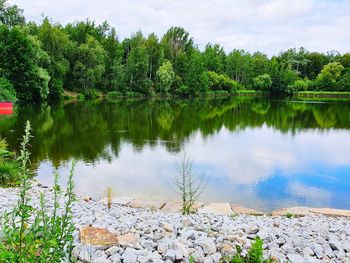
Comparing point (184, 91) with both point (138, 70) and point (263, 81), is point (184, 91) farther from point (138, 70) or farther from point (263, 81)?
point (263, 81)

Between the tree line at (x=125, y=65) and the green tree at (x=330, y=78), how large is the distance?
0.24 m

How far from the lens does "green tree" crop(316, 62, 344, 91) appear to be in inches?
3438

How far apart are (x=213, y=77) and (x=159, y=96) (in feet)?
61.0

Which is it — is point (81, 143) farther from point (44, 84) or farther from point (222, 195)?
point (44, 84)

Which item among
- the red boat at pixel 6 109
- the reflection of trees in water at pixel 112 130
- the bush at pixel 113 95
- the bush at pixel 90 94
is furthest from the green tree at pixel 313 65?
the red boat at pixel 6 109

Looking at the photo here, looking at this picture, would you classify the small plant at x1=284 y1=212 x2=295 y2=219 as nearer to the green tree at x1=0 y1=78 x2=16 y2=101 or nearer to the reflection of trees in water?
the reflection of trees in water

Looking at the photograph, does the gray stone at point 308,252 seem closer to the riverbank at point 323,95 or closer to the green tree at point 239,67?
the riverbank at point 323,95

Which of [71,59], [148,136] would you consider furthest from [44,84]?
[148,136]

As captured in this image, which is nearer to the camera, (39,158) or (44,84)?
(39,158)

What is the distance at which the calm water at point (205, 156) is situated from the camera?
1318 centimetres

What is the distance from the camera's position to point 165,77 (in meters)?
68.6

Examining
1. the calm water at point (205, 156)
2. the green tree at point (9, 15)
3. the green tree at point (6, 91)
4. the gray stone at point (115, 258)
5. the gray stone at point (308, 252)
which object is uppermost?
the green tree at point (9, 15)

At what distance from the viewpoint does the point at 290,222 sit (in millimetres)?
7543

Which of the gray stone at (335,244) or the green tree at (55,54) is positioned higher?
the green tree at (55,54)
